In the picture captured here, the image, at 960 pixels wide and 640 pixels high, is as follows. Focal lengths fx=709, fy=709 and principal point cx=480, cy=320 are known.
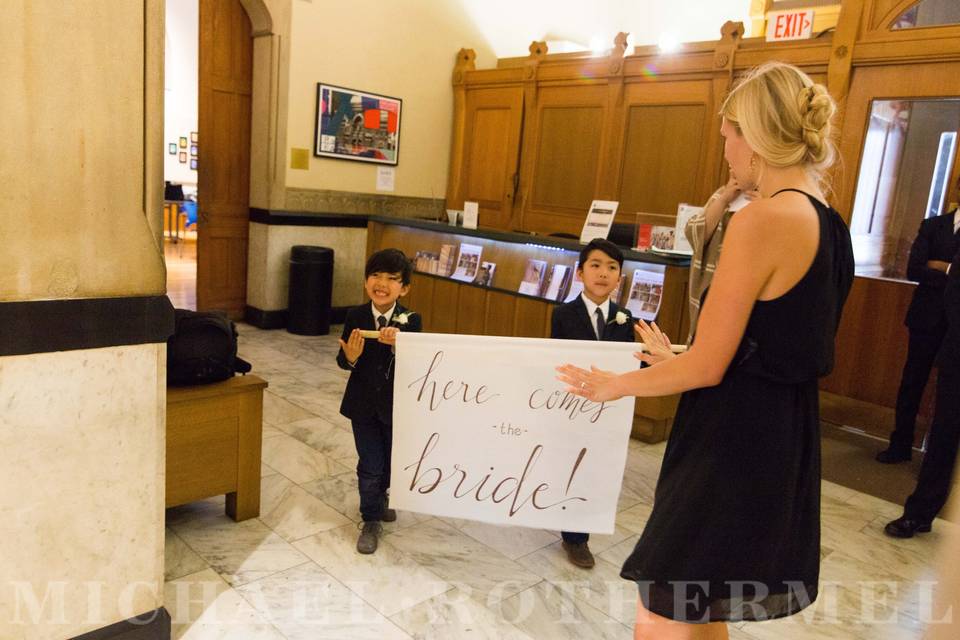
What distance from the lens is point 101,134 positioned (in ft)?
5.64

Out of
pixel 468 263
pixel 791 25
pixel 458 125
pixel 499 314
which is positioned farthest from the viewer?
pixel 458 125

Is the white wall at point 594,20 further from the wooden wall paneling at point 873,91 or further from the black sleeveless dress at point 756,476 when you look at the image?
the black sleeveless dress at point 756,476

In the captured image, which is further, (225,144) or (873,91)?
(225,144)

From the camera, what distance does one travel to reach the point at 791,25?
6.16 m

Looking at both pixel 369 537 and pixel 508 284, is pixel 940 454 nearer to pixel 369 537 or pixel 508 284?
pixel 369 537

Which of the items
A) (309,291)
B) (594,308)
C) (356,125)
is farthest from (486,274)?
(356,125)

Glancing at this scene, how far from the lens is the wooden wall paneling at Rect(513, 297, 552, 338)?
4.67 meters

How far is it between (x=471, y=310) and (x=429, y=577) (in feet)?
9.17

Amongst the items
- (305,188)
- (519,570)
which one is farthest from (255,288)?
(519,570)

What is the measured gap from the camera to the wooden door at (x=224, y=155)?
6.39 metres

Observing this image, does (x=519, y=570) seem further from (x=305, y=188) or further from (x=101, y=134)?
(x=305, y=188)

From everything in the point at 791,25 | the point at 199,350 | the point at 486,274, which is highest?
the point at 791,25

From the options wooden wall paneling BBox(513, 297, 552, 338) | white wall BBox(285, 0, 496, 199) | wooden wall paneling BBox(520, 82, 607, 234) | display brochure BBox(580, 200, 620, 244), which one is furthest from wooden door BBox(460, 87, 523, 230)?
display brochure BBox(580, 200, 620, 244)

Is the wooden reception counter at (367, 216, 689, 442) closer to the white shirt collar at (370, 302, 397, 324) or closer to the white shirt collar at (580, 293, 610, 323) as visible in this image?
the white shirt collar at (580, 293, 610, 323)
